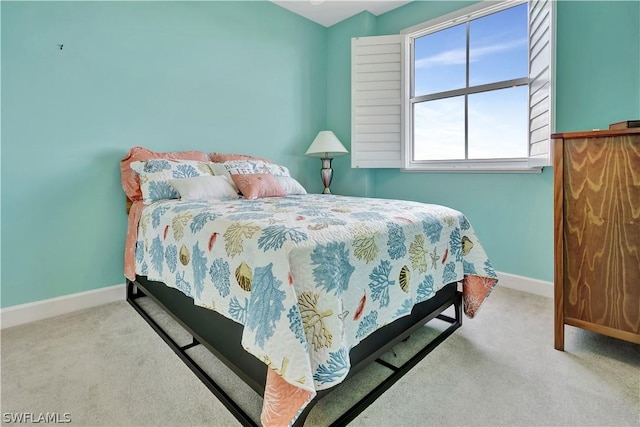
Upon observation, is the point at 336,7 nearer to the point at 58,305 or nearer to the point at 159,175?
the point at 159,175

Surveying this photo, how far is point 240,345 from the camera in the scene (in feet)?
4.02

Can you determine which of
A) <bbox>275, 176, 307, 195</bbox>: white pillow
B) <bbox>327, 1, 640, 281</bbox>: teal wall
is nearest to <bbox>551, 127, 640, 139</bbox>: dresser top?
<bbox>327, 1, 640, 281</bbox>: teal wall

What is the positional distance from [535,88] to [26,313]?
3.82 m

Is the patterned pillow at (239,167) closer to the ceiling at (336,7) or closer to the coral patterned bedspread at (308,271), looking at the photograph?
the coral patterned bedspread at (308,271)

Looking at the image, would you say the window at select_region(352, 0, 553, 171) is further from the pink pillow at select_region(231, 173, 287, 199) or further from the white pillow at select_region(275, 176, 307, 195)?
the pink pillow at select_region(231, 173, 287, 199)

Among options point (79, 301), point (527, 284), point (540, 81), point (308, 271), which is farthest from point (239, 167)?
point (527, 284)

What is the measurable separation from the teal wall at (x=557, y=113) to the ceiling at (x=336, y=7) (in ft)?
0.27

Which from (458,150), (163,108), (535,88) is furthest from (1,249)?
(535,88)

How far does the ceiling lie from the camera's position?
3178 mm

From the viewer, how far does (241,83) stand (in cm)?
302

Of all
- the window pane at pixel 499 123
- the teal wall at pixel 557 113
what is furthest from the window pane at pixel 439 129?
the teal wall at pixel 557 113

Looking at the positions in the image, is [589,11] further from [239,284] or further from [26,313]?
[26,313]

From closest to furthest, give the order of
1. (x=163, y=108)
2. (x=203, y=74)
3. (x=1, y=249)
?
(x=1, y=249) < (x=163, y=108) < (x=203, y=74)

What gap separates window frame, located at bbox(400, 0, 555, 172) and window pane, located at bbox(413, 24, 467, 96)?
0.18 feet
